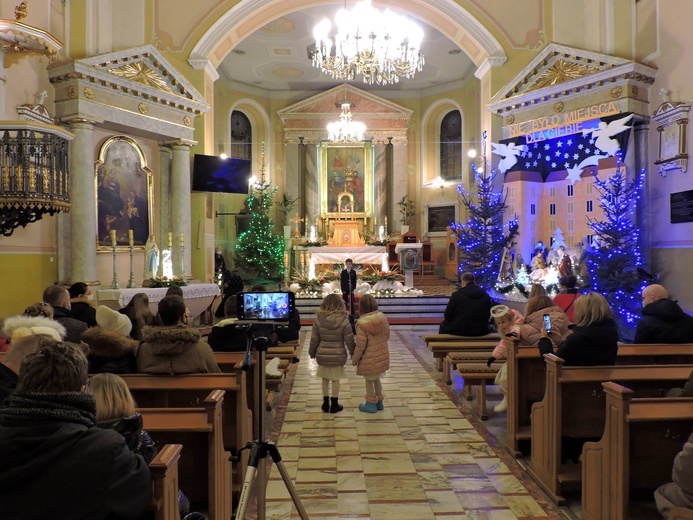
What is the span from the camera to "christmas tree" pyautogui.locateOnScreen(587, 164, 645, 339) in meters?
9.79

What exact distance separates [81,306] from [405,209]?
16.0 metres

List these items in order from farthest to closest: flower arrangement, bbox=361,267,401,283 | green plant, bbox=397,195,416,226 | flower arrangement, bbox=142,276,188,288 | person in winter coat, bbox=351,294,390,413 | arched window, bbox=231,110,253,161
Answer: green plant, bbox=397,195,416,226 < arched window, bbox=231,110,253,161 < flower arrangement, bbox=361,267,401,283 < flower arrangement, bbox=142,276,188,288 < person in winter coat, bbox=351,294,390,413

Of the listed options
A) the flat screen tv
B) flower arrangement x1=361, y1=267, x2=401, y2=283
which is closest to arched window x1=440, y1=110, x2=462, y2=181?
flower arrangement x1=361, y1=267, x2=401, y2=283

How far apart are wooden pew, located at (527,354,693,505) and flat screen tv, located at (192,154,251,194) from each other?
10.2m

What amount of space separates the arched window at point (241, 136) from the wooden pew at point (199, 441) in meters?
17.6

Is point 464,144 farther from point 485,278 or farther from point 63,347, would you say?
point 63,347

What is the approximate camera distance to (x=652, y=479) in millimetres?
3273

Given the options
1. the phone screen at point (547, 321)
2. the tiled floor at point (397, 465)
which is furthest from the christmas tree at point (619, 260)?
the phone screen at point (547, 321)

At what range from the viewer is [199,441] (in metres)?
3.21

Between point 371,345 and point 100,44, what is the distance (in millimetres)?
8867

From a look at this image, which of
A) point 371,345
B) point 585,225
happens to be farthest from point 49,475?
point 585,225

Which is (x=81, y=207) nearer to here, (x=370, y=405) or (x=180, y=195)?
(x=180, y=195)

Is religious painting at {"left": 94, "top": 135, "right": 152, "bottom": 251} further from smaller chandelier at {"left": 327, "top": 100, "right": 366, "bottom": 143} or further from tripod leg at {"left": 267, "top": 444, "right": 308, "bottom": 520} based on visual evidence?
tripod leg at {"left": 267, "top": 444, "right": 308, "bottom": 520}

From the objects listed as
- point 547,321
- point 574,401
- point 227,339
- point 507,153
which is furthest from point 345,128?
point 574,401
